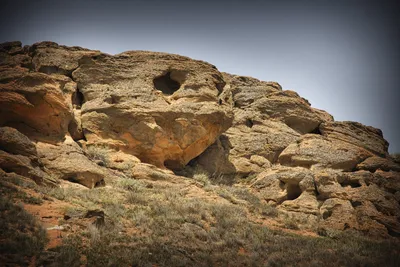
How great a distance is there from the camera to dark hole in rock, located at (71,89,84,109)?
17078mm

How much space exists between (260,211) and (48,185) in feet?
31.8

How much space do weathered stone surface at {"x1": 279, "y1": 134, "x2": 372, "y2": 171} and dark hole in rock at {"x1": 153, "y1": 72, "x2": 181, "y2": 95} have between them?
8818mm

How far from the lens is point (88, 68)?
17766 millimetres

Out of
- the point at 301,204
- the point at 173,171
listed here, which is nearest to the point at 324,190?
the point at 301,204

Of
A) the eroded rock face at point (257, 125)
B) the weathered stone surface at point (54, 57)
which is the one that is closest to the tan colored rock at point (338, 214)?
the eroded rock face at point (257, 125)

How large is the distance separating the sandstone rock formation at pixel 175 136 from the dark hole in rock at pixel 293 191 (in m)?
0.06

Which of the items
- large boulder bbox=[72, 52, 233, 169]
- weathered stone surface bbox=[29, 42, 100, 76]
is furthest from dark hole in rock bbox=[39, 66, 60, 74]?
large boulder bbox=[72, 52, 233, 169]

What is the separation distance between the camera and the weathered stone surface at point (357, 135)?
1955 centimetres

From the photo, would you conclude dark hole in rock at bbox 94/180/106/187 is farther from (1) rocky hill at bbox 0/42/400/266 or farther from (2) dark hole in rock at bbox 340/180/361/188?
(2) dark hole in rock at bbox 340/180/361/188

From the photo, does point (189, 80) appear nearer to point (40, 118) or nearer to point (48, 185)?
point (40, 118)

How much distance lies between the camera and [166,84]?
783 inches

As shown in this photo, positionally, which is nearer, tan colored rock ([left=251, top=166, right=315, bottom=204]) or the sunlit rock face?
tan colored rock ([left=251, top=166, right=315, bottom=204])

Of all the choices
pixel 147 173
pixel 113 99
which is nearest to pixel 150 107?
pixel 113 99

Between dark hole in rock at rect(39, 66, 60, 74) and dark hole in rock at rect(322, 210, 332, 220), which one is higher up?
dark hole in rock at rect(39, 66, 60, 74)
